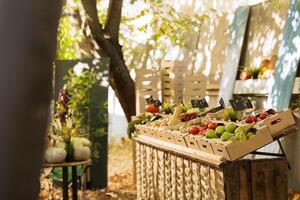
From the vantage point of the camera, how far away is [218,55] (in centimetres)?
962

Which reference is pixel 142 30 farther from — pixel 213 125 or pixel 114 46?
pixel 213 125

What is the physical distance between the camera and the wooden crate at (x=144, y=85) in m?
8.71

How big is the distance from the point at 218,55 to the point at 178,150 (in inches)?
198

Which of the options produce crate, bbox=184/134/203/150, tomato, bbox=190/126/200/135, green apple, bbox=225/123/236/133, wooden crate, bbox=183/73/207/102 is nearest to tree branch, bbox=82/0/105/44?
wooden crate, bbox=183/73/207/102

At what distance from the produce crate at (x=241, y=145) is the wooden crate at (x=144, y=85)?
15.1 feet

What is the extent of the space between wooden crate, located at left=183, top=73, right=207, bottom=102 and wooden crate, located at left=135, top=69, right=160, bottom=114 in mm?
543

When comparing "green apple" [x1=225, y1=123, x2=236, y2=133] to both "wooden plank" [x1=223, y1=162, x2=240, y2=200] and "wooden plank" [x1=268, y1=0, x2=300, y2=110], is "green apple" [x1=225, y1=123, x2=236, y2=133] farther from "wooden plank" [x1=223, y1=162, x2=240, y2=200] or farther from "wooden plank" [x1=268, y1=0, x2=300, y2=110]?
"wooden plank" [x1=268, y1=0, x2=300, y2=110]

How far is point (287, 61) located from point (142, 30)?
2.97 metres

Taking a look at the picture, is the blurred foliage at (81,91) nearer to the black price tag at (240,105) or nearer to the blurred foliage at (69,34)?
the blurred foliage at (69,34)

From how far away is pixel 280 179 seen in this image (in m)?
4.25

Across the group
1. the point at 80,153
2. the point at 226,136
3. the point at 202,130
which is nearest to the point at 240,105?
the point at 202,130

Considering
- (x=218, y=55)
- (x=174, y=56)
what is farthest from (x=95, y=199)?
(x=174, y=56)

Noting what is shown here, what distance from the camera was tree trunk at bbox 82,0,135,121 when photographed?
→ 8625mm

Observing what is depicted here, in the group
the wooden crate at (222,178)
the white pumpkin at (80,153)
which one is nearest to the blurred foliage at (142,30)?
the white pumpkin at (80,153)
